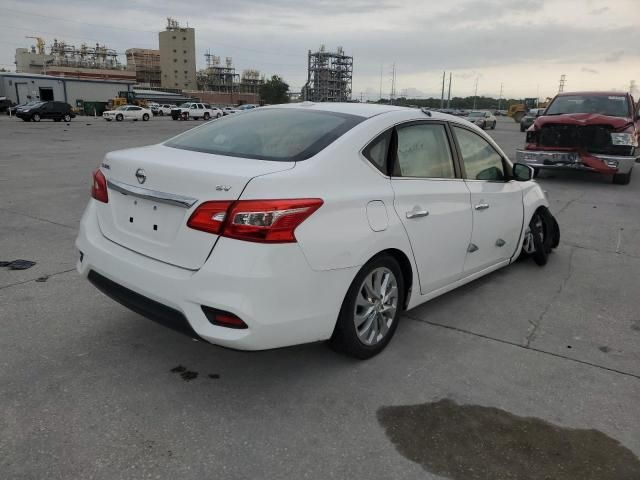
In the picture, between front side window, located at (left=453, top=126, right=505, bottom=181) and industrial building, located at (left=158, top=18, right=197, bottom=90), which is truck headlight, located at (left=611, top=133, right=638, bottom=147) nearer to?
front side window, located at (left=453, top=126, right=505, bottom=181)

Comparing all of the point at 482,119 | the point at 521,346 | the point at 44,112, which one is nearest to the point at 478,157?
the point at 521,346

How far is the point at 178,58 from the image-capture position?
473 ft

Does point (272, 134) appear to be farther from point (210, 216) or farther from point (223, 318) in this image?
point (223, 318)

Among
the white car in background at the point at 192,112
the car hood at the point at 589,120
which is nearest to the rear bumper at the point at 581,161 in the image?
the car hood at the point at 589,120

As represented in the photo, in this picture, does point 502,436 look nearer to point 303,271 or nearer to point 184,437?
point 303,271

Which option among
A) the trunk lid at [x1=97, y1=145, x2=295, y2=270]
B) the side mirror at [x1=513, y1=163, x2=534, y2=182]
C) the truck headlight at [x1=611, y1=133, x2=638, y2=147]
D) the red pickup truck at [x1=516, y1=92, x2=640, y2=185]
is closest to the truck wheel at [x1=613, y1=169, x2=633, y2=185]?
the red pickup truck at [x1=516, y1=92, x2=640, y2=185]

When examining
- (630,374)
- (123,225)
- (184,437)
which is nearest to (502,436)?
(630,374)

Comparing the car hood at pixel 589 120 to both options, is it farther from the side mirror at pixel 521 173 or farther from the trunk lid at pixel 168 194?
the trunk lid at pixel 168 194

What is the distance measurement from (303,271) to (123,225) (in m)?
1.18

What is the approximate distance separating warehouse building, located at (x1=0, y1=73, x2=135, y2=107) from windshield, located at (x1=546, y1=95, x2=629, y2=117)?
62.8 m

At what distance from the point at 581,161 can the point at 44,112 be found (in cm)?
3776

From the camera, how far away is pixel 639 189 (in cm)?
1145

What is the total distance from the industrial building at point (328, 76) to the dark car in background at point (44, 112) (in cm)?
2135

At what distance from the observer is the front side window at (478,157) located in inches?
167
